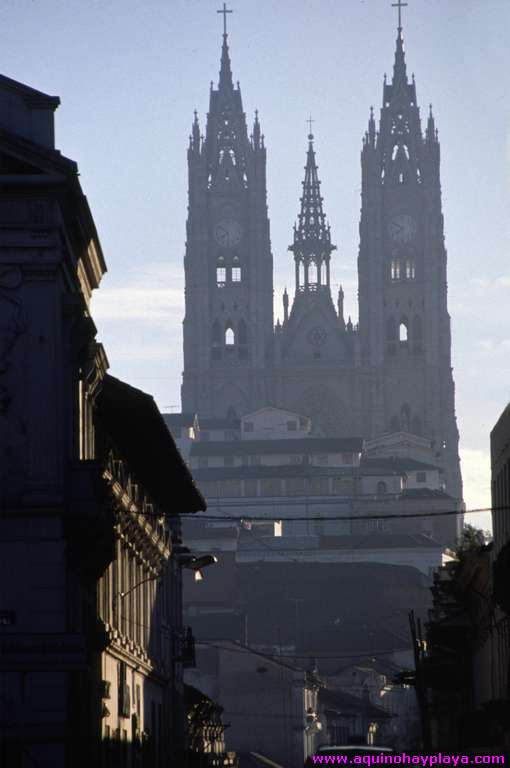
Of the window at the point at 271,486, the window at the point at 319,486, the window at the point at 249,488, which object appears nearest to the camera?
the window at the point at 319,486

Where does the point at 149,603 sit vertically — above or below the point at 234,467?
below

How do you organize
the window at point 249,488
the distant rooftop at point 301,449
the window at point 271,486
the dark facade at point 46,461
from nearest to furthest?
the dark facade at point 46,461 < the window at point 271,486 < the window at point 249,488 < the distant rooftop at point 301,449

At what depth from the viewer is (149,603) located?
4775cm

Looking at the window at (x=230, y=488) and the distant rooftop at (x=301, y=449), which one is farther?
the distant rooftop at (x=301, y=449)

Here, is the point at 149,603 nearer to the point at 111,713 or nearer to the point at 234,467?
the point at 111,713

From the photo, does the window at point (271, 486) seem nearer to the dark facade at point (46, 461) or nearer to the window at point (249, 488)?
the window at point (249, 488)

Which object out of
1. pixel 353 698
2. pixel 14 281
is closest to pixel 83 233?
pixel 14 281

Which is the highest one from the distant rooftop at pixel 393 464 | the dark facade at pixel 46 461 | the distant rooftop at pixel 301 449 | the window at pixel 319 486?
the distant rooftop at pixel 301 449

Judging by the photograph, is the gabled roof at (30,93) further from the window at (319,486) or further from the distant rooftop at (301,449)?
the distant rooftop at (301,449)

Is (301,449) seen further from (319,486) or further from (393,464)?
(393,464)

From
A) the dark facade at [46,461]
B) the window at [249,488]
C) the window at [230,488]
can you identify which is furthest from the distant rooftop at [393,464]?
the dark facade at [46,461]

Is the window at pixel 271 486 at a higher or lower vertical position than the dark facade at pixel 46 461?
higher

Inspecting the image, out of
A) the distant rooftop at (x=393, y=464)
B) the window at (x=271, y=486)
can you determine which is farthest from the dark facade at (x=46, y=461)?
the distant rooftop at (x=393, y=464)

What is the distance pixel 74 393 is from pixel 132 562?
39.7 ft
